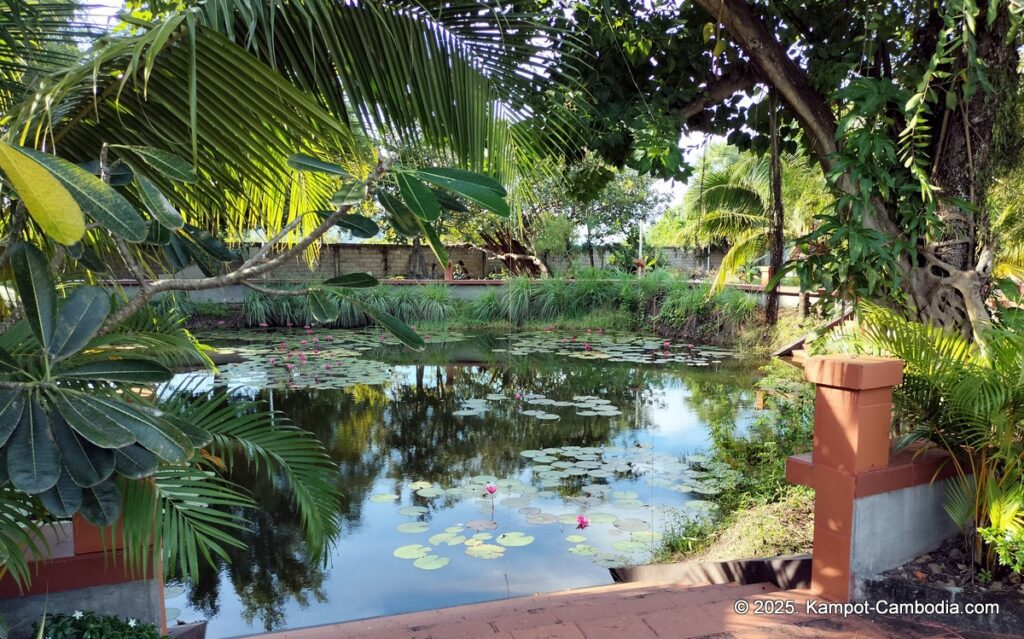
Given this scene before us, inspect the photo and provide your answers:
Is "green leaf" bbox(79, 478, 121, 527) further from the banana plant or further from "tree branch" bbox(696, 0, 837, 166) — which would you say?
"tree branch" bbox(696, 0, 837, 166)

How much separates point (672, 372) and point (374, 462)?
175 inches

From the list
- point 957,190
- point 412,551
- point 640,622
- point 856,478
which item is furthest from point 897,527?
point 412,551

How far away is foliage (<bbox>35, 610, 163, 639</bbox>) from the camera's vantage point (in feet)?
5.35

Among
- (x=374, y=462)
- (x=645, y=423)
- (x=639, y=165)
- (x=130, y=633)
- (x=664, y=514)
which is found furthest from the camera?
(x=645, y=423)

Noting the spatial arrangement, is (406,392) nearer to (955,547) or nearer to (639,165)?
(639,165)

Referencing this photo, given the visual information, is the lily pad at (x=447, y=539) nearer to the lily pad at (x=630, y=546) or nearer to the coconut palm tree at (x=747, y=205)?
the lily pad at (x=630, y=546)

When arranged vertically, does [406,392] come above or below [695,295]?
below

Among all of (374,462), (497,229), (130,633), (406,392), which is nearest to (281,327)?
(497,229)

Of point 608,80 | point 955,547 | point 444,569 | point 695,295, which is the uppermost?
point 608,80

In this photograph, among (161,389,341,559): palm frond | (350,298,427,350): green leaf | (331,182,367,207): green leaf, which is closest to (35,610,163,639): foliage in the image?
(161,389,341,559): palm frond

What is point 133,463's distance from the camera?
47.6 inches

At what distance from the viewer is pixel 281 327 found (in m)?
13.0

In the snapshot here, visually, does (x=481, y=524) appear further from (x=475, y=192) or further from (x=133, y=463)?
(x=475, y=192)

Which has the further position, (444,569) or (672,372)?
(672,372)
